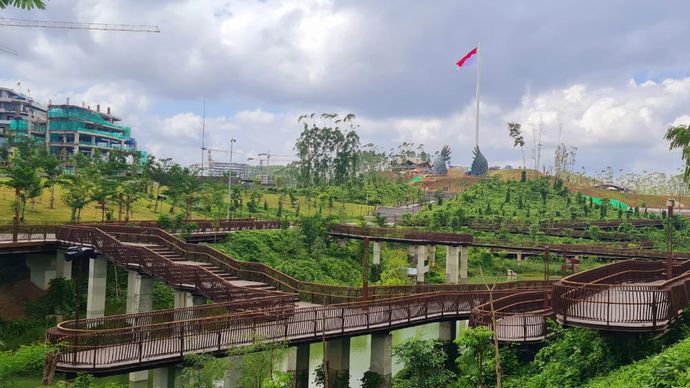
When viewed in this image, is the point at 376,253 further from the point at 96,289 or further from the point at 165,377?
the point at 165,377

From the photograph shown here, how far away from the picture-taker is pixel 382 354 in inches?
898

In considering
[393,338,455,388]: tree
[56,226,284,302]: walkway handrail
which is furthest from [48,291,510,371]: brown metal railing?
[56,226,284,302]: walkway handrail

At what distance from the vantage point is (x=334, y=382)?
2227 centimetres

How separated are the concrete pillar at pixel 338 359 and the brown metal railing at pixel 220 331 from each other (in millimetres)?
1248

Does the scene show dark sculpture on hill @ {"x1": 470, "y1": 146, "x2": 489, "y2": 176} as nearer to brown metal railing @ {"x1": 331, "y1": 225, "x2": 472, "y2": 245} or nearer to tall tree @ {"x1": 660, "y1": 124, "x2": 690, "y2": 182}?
brown metal railing @ {"x1": 331, "y1": 225, "x2": 472, "y2": 245}


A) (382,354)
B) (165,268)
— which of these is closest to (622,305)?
(382,354)

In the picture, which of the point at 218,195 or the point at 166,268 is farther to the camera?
the point at 218,195

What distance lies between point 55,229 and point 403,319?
908 inches

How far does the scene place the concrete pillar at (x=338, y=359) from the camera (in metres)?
22.2

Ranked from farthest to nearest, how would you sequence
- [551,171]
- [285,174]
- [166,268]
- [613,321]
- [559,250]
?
[285,174] → [551,171] → [559,250] → [166,268] → [613,321]

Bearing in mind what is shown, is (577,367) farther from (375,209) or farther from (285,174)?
(285,174)

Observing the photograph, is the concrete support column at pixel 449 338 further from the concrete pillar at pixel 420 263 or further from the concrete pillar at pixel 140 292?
the concrete pillar at pixel 420 263

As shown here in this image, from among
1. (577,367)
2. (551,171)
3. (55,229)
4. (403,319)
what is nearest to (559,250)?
(403,319)

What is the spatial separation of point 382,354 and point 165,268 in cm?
1110
